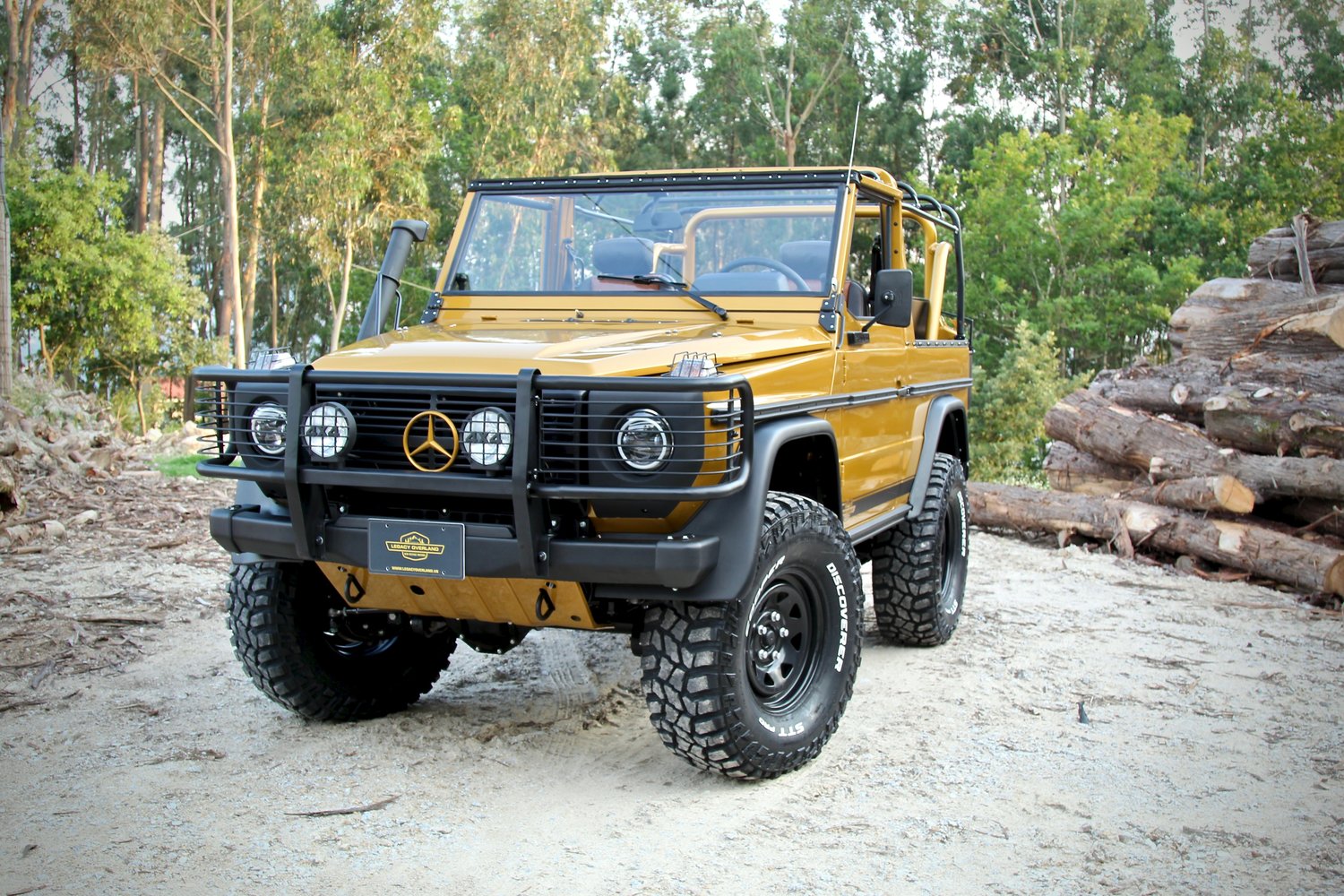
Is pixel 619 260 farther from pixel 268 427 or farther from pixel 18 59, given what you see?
pixel 18 59

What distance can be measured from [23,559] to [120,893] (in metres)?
5.54

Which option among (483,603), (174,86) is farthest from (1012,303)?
(483,603)

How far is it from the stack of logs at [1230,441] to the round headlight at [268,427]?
6690 millimetres

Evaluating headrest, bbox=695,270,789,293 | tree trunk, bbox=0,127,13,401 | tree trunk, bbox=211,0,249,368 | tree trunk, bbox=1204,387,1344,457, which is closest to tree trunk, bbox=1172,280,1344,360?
tree trunk, bbox=1204,387,1344,457

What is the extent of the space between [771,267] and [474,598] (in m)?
2.04

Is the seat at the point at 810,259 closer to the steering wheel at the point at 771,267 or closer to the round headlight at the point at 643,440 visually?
the steering wheel at the point at 771,267

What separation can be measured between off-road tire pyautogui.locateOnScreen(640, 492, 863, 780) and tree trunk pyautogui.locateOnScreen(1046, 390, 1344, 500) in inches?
213

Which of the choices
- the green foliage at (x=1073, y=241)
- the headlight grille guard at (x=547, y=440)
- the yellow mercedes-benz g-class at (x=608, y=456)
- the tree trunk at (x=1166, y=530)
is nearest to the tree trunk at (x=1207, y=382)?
the tree trunk at (x=1166, y=530)

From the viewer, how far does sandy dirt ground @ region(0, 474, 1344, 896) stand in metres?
3.54

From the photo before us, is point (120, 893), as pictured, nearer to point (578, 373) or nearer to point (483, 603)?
point (483, 603)

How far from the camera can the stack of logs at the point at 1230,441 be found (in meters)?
8.59

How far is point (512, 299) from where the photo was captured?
530cm

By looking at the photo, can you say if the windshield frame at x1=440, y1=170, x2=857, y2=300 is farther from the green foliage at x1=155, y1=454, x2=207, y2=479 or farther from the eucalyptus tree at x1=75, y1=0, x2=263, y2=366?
the eucalyptus tree at x1=75, y1=0, x2=263, y2=366

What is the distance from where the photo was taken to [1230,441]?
963 cm
